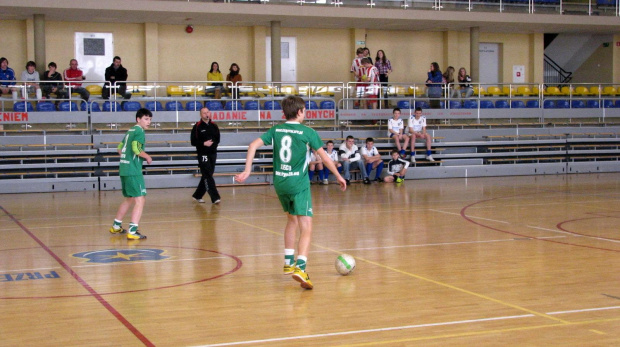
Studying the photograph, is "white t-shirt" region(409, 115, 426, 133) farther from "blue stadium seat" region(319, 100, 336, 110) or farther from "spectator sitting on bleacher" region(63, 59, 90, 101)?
"spectator sitting on bleacher" region(63, 59, 90, 101)

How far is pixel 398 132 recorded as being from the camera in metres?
21.5

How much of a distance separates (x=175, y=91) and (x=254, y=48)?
199 inches

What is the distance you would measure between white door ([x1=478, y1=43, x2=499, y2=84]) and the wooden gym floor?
55.6 ft

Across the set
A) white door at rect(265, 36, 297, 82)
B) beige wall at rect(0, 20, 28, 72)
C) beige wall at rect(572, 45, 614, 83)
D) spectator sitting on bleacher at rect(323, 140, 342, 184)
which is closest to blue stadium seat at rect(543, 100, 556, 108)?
beige wall at rect(572, 45, 614, 83)

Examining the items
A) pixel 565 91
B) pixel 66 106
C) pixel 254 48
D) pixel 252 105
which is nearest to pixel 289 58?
pixel 254 48

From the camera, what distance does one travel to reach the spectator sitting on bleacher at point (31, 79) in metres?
20.2


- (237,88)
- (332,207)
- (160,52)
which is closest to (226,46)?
(160,52)

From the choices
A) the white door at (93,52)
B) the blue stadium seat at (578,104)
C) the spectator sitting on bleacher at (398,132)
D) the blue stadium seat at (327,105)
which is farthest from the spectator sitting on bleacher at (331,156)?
the blue stadium seat at (578,104)

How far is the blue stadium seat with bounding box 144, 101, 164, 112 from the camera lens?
2123 centimetres

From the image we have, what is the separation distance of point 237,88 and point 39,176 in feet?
21.0

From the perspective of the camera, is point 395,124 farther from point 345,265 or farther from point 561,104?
point 345,265

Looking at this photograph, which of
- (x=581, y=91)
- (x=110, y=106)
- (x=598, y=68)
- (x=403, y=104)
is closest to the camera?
(x=110, y=106)

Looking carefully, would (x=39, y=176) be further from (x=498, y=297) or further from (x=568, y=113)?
(x=568, y=113)

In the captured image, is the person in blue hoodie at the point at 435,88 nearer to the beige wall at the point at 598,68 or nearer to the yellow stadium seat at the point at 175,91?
the yellow stadium seat at the point at 175,91
